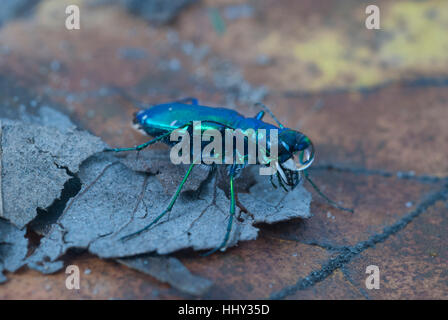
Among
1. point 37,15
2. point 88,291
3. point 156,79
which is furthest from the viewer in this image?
point 37,15

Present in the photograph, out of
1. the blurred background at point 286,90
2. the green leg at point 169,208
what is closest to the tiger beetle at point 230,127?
the green leg at point 169,208

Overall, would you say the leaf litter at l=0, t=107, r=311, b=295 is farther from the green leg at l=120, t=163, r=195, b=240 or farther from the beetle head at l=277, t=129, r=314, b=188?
A: the beetle head at l=277, t=129, r=314, b=188

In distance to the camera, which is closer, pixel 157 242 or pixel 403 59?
pixel 157 242

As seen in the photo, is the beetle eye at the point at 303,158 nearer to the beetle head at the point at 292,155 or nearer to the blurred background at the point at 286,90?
the beetle head at the point at 292,155

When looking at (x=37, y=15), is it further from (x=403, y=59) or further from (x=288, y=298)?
(x=288, y=298)

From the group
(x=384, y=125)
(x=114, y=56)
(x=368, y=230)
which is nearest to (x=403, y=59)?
(x=384, y=125)

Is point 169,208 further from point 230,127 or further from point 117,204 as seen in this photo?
point 230,127
